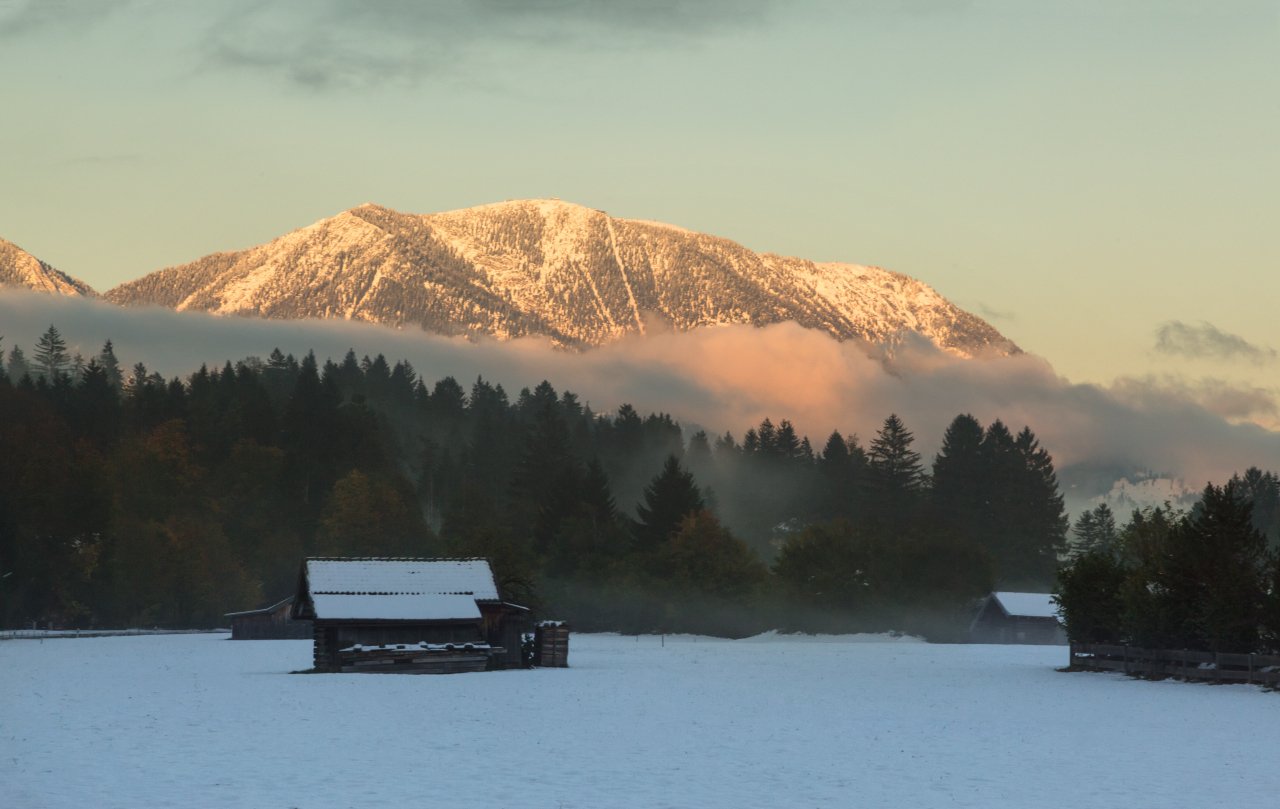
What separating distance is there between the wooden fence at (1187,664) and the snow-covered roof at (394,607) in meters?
25.4

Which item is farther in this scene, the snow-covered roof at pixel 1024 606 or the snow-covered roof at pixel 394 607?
the snow-covered roof at pixel 1024 606

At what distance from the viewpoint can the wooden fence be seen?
52.3 meters

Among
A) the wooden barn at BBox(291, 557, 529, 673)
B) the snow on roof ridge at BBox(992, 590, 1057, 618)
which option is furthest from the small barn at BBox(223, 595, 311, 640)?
the snow on roof ridge at BBox(992, 590, 1057, 618)

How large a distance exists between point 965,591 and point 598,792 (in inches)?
4565

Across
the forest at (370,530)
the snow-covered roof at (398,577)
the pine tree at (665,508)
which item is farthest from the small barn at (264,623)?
the snow-covered roof at (398,577)

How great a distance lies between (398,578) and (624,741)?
33284mm

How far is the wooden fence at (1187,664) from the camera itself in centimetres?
5234

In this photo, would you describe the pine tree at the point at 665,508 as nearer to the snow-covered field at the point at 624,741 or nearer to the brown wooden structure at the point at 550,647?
the brown wooden structure at the point at 550,647

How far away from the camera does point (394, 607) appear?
2450 inches

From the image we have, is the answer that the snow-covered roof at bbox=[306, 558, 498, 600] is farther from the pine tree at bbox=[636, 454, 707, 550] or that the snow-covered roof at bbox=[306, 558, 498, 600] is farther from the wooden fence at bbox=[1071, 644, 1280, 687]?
the pine tree at bbox=[636, 454, 707, 550]

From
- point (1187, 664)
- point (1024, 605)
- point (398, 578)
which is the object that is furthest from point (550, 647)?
point (1024, 605)

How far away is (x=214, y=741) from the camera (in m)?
31.2

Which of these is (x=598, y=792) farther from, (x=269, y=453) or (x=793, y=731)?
(x=269, y=453)

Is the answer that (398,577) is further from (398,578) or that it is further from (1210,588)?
(1210,588)
